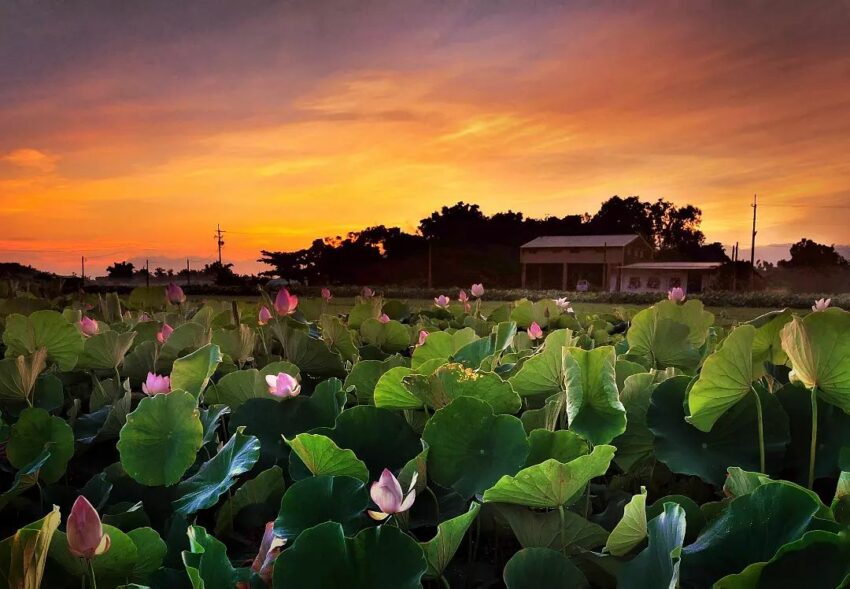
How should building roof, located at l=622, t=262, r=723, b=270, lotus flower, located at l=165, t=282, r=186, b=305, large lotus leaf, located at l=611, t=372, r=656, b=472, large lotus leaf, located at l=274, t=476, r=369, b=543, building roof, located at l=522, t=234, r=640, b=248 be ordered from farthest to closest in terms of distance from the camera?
building roof, located at l=522, t=234, r=640, b=248 < building roof, located at l=622, t=262, r=723, b=270 < lotus flower, located at l=165, t=282, r=186, b=305 < large lotus leaf, located at l=611, t=372, r=656, b=472 < large lotus leaf, located at l=274, t=476, r=369, b=543

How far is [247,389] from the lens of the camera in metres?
1.08

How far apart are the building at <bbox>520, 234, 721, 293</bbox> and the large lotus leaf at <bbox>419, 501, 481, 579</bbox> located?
4472 cm

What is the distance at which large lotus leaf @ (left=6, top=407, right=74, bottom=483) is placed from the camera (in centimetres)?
97

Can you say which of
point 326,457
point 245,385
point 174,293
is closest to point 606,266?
point 174,293

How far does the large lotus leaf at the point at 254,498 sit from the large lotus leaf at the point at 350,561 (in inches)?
10.9

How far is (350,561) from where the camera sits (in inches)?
21.8

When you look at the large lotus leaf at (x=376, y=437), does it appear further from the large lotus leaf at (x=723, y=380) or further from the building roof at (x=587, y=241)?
the building roof at (x=587, y=241)

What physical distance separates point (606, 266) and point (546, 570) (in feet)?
155

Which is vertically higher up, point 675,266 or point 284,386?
point 284,386

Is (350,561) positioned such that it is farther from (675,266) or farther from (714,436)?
(675,266)

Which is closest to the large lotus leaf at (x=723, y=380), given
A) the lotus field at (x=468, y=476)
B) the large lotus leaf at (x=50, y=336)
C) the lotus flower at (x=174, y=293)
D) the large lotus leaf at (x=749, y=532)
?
the lotus field at (x=468, y=476)

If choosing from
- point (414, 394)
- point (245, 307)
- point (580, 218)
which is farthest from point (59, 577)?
point (580, 218)

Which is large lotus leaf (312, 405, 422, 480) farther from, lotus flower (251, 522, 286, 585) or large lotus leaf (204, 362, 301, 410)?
large lotus leaf (204, 362, 301, 410)

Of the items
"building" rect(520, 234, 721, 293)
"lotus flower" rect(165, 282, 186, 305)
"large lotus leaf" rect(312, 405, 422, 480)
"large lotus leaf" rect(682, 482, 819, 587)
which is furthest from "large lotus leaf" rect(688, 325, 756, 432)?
"building" rect(520, 234, 721, 293)
